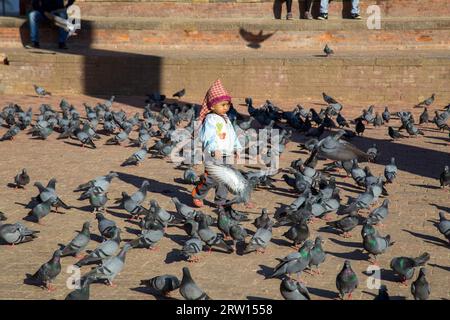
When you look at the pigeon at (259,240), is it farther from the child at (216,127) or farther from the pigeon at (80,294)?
the pigeon at (80,294)

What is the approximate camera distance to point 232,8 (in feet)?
77.4

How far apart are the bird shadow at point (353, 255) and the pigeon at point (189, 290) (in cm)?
225

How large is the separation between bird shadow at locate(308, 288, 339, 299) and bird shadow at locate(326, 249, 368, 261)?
1.07 metres

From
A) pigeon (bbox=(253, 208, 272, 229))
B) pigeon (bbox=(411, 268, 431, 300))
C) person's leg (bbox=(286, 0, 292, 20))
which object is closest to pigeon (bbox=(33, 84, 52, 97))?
person's leg (bbox=(286, 0, 292, 20))

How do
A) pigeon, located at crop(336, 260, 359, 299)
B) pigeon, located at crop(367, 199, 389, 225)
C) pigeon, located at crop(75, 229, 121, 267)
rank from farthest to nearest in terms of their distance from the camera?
pigeon, located at crop(367, 199, 389, 225) → pigeon, located at crop(75, 229, 121, 267) → pigeon, located at crop(336, 260, 359, 299)

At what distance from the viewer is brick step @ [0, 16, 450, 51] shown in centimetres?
2164

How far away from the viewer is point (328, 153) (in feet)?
40.8

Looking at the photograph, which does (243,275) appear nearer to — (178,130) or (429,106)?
(178,130)

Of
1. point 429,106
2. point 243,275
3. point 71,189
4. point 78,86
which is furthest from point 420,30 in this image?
point 243,275

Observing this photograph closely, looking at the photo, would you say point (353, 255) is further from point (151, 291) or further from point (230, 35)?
point (230, 35)

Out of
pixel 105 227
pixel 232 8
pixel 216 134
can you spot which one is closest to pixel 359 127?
pixel 216 134

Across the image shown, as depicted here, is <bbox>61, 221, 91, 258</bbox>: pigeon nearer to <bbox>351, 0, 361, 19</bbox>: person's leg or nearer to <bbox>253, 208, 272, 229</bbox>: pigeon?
<bbox>253, 208, 272, 229</bbox>: pigeon

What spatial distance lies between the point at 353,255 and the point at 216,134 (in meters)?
Result: 2.26

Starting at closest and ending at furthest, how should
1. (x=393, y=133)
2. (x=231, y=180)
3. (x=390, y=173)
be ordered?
(x=231, y=180)
(x=390, y=173)
(x=393, y=133)
